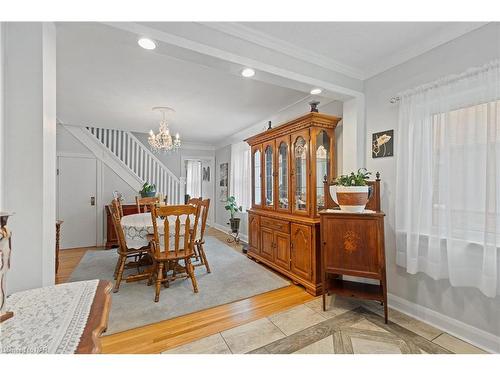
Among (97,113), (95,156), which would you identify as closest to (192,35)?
(97,113)

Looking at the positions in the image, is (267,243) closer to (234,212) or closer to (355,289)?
(355,289)

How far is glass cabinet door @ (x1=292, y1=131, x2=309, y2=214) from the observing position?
272 centimetres

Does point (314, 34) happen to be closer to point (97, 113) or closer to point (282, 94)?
point (282, 94)

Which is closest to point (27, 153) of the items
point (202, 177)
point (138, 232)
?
point (138, 232)

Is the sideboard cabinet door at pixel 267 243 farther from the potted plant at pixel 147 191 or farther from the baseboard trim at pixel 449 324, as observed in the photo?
the potted plant at pixel 147 191

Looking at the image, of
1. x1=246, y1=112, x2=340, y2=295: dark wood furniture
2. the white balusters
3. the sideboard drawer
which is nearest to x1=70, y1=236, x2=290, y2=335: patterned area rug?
x1=246, y1=112, x2=340, y2=295: dark wood furniture

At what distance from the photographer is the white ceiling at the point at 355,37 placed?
1767 millimetres

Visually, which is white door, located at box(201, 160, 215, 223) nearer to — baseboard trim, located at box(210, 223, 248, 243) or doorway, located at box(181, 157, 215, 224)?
doorway, located at box(181, 157, 215, 224)

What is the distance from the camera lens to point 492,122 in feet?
5.13

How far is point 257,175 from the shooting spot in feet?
12.2

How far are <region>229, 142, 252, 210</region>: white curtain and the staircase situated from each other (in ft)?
4.49
